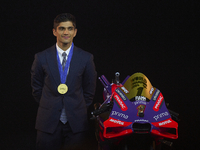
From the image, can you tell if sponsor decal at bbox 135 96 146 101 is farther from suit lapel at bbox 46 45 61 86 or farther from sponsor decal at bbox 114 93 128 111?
suit lapel at bbox 46 45 61 86

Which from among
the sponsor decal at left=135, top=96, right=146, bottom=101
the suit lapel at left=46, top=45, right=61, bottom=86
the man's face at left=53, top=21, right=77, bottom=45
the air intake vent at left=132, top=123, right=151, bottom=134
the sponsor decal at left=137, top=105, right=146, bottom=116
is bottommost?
the air intake vent at left=132, top=123, right=151, bottom=134

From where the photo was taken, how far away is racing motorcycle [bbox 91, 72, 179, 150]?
1.93 meters

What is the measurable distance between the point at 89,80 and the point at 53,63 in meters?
0.39

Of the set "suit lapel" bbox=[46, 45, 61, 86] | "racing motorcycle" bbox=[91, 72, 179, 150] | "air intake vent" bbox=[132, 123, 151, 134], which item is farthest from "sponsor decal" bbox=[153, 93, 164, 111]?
"suit lapel" bbox=[46, 45, 61, 86]

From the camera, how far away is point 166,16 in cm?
362

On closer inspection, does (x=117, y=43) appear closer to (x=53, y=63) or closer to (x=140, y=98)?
(x=53, y=63)

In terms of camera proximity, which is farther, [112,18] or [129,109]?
[112,18]

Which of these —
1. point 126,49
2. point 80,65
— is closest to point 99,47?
point 126,49

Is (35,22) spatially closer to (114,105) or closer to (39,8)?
(39,8)

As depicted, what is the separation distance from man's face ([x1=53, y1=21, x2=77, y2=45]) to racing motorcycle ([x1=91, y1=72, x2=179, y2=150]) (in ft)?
2.44

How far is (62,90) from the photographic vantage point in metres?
2.53

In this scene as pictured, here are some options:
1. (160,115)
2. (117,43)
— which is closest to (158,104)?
(160,115)

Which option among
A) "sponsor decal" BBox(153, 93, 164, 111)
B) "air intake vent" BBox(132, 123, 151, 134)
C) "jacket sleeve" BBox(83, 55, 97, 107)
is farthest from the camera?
"jacket sleeve" BBox(83, 55, 97, 107)

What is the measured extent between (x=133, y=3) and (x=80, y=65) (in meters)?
1.45
